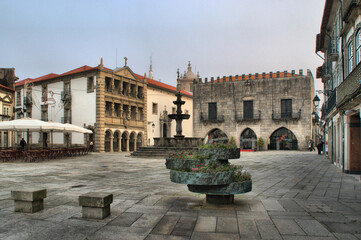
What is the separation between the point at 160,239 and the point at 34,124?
15.7 meters

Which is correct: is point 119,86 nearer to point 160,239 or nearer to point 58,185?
point 58,185

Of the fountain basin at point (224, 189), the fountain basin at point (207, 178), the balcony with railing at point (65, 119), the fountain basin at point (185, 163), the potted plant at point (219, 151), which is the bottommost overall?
the fountain basin at point (224, 189)

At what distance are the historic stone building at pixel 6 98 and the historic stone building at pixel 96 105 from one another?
111cm

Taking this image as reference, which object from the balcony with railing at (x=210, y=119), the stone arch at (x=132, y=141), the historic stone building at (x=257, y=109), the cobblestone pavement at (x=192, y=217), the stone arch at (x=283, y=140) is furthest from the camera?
the balcony with railing at (x=210, y=119)

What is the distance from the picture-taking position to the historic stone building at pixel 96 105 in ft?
102

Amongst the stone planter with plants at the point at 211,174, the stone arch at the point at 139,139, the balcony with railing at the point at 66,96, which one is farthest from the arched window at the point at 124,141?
the stone planter with plants at the point at 211,174

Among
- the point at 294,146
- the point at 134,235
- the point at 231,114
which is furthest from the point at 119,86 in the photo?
the point at 134,235

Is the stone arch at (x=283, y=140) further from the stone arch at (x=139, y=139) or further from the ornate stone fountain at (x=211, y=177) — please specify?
the ornate stone fountain at (x=211, y=177)

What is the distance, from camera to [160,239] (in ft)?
12.9

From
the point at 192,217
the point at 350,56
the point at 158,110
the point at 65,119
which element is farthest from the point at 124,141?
the point at 192,217

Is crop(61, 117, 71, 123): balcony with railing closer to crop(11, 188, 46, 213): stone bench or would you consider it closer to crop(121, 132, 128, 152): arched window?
crop(121, 132, 128, 152): arched window

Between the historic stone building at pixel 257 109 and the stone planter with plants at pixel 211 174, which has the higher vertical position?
the historic stone building at pixel 257 109

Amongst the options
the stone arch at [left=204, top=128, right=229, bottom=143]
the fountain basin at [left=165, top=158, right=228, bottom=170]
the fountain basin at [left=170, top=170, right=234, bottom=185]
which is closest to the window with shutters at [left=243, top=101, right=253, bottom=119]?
the stone arch at [left=204, top=128, right=229, bottom=143]

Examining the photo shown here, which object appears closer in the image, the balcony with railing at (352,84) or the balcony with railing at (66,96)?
the balcony with railing at (352,84)
